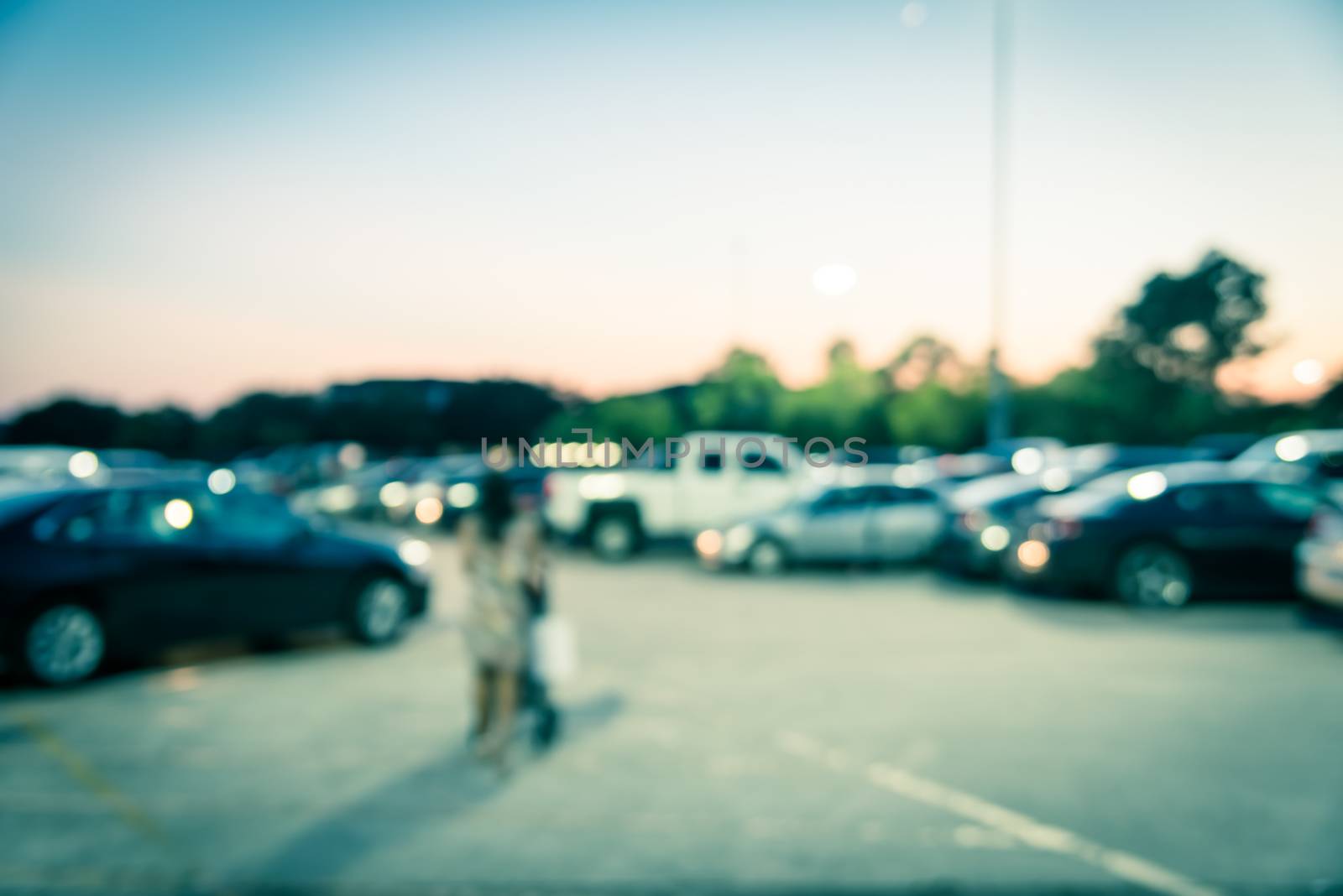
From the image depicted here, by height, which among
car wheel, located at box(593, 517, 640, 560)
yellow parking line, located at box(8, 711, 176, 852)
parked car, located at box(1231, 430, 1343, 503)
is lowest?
yellow parking line, located at box(8, 711, 176, 852)

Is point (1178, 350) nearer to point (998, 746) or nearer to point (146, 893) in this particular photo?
point (998, 746)

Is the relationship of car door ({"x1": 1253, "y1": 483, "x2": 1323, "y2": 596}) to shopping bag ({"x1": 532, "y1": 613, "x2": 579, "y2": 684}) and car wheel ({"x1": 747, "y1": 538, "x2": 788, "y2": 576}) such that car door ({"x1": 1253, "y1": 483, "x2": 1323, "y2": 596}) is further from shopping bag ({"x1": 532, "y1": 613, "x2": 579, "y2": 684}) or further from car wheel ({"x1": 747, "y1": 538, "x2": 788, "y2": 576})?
shopping bag ({"x1": 532, "y1": 613, "x2": 579, "y2": 684})

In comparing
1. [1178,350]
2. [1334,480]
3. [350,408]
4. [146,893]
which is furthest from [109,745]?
[1178,350]

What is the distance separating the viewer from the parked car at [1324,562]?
847 centimetres

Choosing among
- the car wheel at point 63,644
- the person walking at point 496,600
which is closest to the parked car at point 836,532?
the car wheel at point 63,644

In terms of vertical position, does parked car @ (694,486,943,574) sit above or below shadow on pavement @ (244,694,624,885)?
above

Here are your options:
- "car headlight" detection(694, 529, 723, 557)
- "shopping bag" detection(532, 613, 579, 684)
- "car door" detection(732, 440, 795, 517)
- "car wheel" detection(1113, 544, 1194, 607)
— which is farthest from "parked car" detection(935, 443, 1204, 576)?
"shopping bag" detection(532, 613, 579, 684)

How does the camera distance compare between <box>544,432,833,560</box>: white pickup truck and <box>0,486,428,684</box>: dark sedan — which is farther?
<box>544,432,833,560</box>: white pickup truck

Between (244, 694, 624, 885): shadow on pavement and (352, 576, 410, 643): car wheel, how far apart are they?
3179 millimetres

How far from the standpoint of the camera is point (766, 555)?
13.6m

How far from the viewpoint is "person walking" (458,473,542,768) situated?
521 cm

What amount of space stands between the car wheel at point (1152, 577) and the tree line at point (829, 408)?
24128mm

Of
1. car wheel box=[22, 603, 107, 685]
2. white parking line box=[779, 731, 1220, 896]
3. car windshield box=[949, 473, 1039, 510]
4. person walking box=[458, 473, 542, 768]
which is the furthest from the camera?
car windshield box=[949, 473, 1039, 510]

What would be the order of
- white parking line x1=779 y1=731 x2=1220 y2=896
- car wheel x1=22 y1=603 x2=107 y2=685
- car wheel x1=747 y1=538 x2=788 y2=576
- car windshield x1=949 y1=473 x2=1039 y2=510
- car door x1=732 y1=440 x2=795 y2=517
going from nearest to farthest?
white parking line x1=779 y1=731 x2=1220 y2=896 → car wheel x1=22 y1=603 x2=107 y2=685 → car windshield x1=949 y1=473 x2=1039 y2=510 → car wheel x1=747 y1=538 x2=788 y2=576 → car door x1=732 y1=440 x2=795 y2=517
